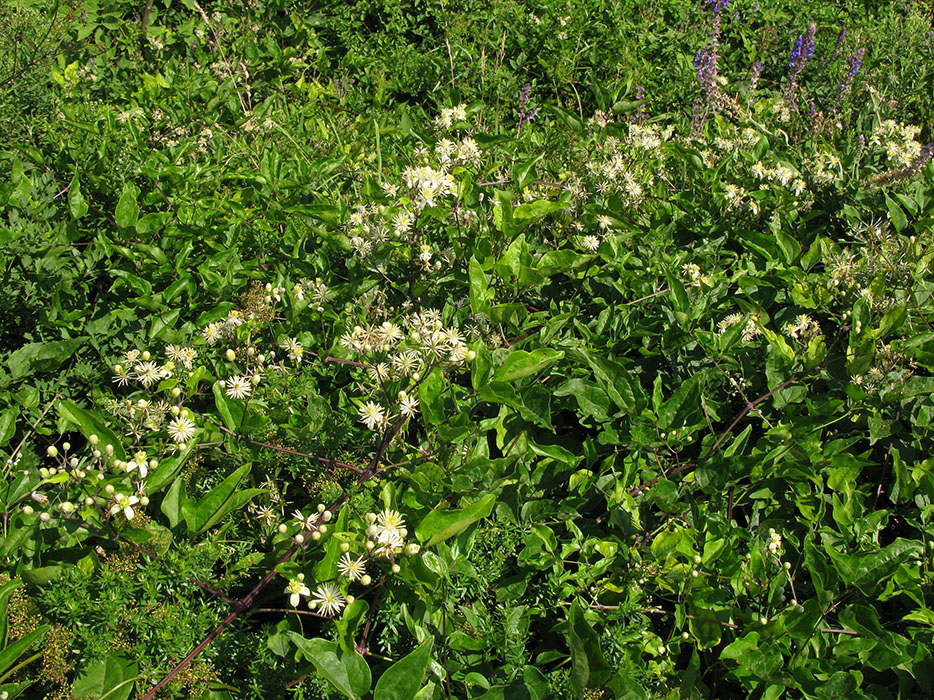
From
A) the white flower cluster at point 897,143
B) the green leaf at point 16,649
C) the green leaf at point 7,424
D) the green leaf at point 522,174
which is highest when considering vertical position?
the white flower cluster at point 897,143

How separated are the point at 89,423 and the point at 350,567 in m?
0.76

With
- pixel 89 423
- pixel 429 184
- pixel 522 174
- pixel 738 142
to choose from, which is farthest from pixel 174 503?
pixel 738 142

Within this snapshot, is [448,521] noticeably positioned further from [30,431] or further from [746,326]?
[30,431]

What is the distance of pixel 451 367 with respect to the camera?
81.7 inches

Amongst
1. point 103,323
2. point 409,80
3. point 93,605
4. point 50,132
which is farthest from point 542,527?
point 409,80

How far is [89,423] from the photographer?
6.43 feet

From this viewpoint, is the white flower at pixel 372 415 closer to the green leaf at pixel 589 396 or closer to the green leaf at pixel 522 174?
the green leaf at pixel 589 396

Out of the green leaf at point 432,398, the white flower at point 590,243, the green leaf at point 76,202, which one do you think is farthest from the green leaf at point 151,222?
the white flower at point 590,243

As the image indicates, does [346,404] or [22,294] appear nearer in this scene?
[346,404]

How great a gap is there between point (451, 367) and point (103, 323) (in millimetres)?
1375

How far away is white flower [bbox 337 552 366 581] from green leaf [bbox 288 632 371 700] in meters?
0.15

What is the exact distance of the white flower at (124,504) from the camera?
181 cm

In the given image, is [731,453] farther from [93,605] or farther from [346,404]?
[93,605]

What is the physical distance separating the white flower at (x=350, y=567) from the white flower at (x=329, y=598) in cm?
4
